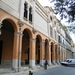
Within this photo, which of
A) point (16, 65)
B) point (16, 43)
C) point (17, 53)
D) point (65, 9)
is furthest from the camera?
point (16, 43)

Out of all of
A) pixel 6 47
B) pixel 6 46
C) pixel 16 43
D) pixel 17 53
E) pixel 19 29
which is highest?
pixel 19 29

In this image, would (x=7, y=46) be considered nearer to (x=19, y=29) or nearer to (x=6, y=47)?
(x=6, y=47)

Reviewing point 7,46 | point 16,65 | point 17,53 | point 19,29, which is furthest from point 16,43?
point 7,46

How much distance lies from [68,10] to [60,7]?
587mm

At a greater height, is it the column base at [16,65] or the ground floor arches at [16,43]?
the ground floor arches at [16,43]

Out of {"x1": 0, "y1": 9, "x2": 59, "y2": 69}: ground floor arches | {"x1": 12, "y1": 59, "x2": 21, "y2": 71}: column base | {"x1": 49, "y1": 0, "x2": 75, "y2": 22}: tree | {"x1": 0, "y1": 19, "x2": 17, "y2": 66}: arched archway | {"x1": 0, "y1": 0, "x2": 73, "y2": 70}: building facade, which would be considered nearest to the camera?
{"x1": 49, "y1": 0, "x2": 75, "y2": 22}: tree

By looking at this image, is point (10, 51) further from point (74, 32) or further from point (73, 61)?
point (73, 61)

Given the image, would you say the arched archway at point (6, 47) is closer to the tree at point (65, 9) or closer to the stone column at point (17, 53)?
the stone column at point (17, 53)

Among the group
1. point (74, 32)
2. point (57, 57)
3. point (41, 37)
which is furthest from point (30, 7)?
point (57, 57)

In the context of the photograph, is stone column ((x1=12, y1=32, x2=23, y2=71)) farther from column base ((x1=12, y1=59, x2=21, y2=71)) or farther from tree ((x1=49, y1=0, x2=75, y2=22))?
tree ((x1=49, y1=0, x2=75, y2=22))

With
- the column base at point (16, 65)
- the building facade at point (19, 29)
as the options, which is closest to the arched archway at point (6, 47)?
the building facade at point (19, 29)

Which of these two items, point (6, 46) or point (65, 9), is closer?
point (65, 9)

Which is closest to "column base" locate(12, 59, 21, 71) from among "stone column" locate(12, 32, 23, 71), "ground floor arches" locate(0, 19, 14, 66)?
"stone column" locate(12, 32, 23, 71)

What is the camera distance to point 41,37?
25.1 meters
